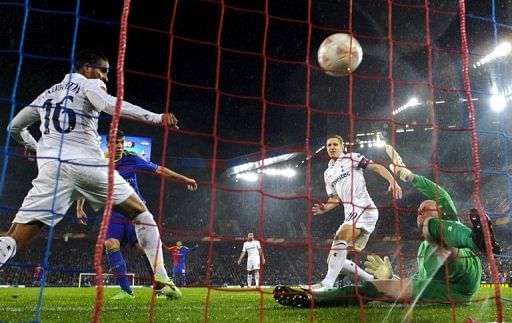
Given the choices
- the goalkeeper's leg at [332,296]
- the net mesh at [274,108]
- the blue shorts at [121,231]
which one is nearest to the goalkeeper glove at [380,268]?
the goalkeeper's leg at [332,296]

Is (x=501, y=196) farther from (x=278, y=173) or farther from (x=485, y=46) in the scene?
(x=278, y=173)

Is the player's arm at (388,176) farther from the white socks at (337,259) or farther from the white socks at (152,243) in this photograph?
the white socks at (152,243)

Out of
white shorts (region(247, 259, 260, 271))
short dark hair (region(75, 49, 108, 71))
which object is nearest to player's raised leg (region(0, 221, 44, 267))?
short dark hair (region(75, 49, 108, 71))

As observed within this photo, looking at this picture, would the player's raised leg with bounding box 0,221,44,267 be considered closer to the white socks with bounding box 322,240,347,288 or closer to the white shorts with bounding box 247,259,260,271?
the white socks with bounding box 322,240,347,288

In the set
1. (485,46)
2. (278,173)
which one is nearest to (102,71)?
(485,46)

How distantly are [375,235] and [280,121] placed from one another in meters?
8.60

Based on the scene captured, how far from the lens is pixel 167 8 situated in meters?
15.9

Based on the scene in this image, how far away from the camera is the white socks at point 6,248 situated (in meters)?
3.79

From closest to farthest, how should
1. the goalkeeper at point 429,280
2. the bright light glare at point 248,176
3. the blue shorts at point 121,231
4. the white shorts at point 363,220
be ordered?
1. the goalkeeper at point 429,280
2. the white shorts at point 363,220
3. the blue shorts at point 121,231
4. the bright light glare at point 248,176

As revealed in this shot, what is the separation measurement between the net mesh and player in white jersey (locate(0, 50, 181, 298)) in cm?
1054

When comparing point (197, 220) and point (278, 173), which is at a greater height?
point (278, 173)

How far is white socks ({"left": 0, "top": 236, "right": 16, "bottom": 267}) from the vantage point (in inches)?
149

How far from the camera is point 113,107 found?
418 centimetres

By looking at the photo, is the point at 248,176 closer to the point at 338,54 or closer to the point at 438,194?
the point at 338,54
